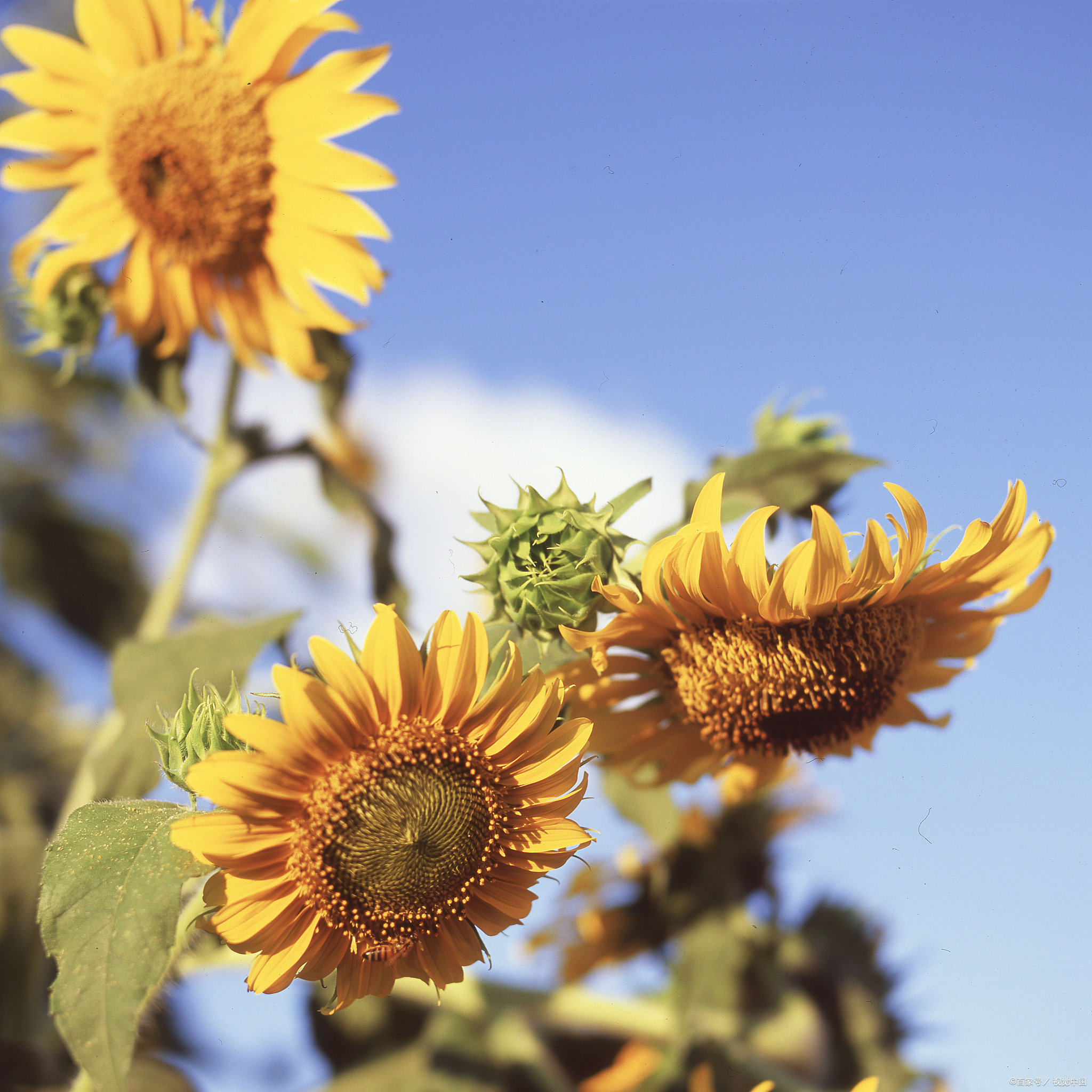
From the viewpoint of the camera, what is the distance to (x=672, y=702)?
1.29m

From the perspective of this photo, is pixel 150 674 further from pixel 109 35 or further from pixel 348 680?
pixel 109 35

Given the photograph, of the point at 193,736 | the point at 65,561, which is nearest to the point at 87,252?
the point at 193,736

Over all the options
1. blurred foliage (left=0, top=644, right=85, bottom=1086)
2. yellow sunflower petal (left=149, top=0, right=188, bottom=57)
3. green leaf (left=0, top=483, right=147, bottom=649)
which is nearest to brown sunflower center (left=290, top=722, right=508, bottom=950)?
blurred foliage (left=0, top=644, right=85, bottom=1086)

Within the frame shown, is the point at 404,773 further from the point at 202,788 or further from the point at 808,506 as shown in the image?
the point at 808,506

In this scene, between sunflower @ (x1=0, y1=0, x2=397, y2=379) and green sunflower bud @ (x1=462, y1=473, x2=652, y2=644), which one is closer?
green sunflower bud @ (x1=462, y1=473, x2=652, y2=644)

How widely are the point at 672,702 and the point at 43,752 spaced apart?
98.5 inches

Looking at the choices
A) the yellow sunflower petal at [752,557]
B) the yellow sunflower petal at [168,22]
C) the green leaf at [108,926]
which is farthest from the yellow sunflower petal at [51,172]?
the yellow sunflower petal at [752,557]

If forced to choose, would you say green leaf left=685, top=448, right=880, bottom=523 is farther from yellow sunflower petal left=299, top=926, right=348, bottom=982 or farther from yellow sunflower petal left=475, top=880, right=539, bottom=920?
yellow sunflower petal left=299, top=926, right=348, bottom=982

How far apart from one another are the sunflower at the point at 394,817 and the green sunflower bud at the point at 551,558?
0.35ft

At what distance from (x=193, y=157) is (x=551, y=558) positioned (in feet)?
3.22

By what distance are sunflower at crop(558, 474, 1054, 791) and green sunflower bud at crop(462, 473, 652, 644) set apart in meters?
0.03

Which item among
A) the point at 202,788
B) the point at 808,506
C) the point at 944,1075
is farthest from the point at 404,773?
the point at 944,1075

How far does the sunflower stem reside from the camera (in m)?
1.85

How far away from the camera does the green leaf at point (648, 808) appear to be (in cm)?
186
